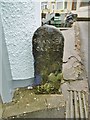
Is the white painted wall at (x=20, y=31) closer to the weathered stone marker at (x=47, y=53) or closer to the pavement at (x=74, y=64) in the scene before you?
the weathered stone marker at (x=47, y=53)

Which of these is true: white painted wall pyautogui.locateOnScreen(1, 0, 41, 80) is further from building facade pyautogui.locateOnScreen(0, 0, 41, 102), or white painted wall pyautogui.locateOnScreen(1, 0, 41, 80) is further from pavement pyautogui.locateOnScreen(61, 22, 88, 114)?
pavement pyautogui.locateOnScreen(61, 22, 88, 114)

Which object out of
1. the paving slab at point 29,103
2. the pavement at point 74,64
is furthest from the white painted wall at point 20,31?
the pavement at point 74,64

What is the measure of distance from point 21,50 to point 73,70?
82cm

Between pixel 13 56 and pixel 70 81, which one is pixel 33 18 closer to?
pixel 13 56

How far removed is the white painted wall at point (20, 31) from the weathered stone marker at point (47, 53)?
8 centimetres

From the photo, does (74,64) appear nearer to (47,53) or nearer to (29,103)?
(47,53)

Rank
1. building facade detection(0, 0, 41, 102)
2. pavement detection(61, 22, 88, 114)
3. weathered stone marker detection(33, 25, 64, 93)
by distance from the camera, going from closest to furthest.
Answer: building facade detection(0, 0, 41, 102) < weathered stone marker detection(33, 25, 64, 93) < pavement detection(61, 22, 88, 114)

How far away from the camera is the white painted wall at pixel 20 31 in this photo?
178 centimetres

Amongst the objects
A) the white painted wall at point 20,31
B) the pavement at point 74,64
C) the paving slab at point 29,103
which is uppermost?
the white painted wall at point 20,31

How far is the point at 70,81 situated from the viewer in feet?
7.50

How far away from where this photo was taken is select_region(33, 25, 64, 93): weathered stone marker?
195 cm

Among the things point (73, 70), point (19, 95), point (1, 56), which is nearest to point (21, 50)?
point (1, 56)

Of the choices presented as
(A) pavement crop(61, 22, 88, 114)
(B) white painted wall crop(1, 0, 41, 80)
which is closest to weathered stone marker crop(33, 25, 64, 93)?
(B) white painted wall crop(1, 0, 41, 80)

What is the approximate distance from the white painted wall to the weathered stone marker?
80 millimetres
